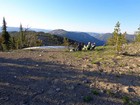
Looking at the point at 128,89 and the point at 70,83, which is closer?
the point at 128,89

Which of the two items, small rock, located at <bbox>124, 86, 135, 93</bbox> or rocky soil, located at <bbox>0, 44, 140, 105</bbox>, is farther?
small rock, located at <bbox>124, 86, 135, 93</bbox>

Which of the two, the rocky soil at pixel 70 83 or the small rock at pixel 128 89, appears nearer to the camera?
the rocky soil at pixel 70 83

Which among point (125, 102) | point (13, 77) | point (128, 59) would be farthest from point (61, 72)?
point (128, 59)

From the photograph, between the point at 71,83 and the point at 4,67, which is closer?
the point at 71,83

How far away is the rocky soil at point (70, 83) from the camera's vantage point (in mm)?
10031

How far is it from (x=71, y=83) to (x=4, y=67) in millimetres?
5251

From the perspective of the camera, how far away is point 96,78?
1277 centimetres

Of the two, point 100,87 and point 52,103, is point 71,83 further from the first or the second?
point 52,103

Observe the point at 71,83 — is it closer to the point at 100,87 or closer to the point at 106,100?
the point at 100,87

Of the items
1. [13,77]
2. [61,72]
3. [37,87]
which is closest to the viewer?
[37,87]

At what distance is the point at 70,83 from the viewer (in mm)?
11898

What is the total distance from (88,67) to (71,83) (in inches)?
144

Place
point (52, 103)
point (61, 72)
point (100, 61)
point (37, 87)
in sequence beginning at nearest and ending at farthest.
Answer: point (52, 103) → point (37, 87) → point (61, 72) → point (100, 61)

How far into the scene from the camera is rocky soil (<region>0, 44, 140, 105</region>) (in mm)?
10031
